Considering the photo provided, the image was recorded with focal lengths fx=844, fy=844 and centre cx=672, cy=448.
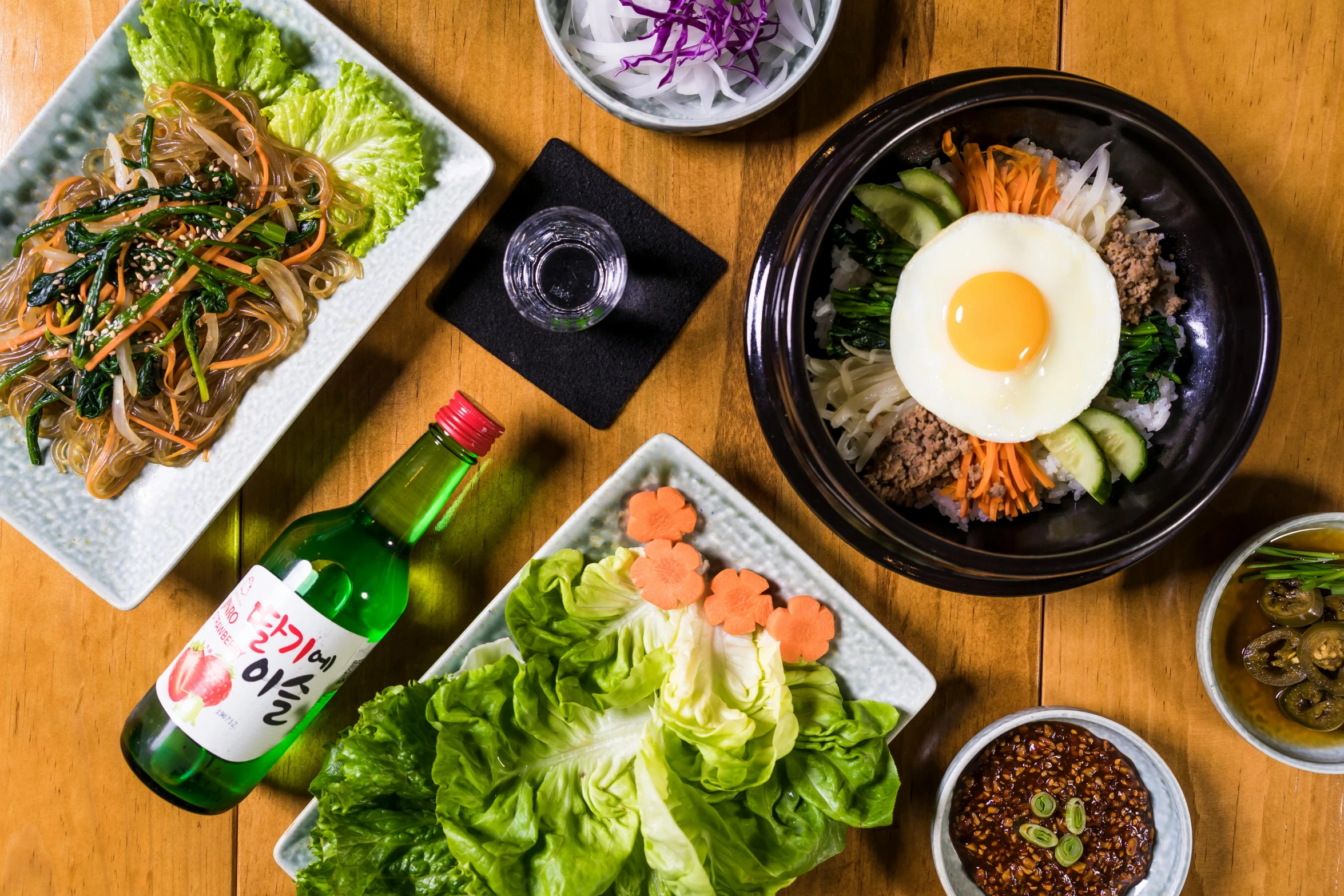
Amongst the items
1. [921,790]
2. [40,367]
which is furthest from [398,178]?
[921,790]

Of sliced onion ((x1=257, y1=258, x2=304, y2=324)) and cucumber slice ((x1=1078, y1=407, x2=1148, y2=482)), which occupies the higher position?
cucumber slice ((x1=1078, y1=407, x2=1148, y2=482))

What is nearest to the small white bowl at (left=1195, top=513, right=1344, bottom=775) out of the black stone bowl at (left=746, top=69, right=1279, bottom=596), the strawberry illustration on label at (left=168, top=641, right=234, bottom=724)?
the black stone bowl at (left=746, top=69, right=1279, bottom=596)

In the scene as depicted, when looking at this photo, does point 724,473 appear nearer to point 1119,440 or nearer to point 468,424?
point 468,424

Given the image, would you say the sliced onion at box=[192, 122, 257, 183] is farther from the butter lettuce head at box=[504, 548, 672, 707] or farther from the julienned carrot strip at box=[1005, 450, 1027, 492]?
the julienned carrot strip at box=[1005, 450, 1027, 492]

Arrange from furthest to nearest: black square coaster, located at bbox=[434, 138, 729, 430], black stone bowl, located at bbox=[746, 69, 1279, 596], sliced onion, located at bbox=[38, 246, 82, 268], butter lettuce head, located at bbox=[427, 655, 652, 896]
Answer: black square coaster, located at bbox=[434, 138, 729, 430] → sliced onion, located at bbox=[38, 246, 82, 268] → butter lettuce head, located at bbox=[427, 655, 652, 896] → black stone bowl, located at bbox=[746, 69, 1279, 596]

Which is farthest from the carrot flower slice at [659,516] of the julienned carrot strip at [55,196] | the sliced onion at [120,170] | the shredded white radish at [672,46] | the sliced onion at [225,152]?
the julienned carrot strip at [55,196]

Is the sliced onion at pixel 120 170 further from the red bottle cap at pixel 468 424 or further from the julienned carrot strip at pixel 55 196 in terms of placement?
the red bottle cap at pixel 468 424

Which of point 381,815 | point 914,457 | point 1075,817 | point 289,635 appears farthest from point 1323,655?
point 289,635

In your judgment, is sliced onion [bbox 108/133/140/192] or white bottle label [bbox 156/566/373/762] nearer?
white bottle label [bbox 156/566/373/762]
